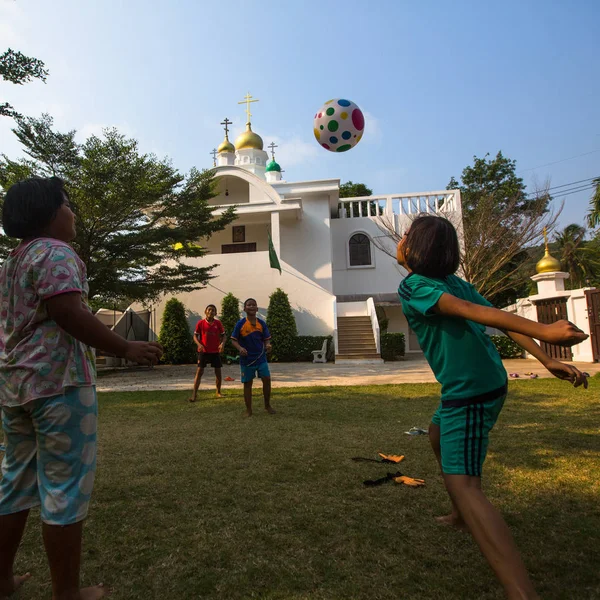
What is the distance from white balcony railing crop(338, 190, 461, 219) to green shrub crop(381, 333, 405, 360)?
671 centimetres

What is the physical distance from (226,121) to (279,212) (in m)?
9.19

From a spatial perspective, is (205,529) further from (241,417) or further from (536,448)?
(241,417)

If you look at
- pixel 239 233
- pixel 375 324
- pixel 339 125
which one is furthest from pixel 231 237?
pixel 339 125

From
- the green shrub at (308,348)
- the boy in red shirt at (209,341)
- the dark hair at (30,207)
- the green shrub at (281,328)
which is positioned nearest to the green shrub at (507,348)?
the green shrub at (308,348)

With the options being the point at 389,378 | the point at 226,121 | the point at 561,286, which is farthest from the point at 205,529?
the point at 226,121

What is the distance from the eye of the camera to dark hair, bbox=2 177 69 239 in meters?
1.97

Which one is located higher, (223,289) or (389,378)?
(223,289)

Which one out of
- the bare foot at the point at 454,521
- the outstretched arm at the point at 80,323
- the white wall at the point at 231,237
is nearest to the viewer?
the outstretched arm at the point at 80,323

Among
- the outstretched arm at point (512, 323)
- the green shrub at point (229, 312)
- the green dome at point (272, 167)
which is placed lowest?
the outstretched arm at point (512, 323)

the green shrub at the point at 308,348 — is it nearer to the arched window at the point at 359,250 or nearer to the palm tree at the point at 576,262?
the arched window at the point at 359,250

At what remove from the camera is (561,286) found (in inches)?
585

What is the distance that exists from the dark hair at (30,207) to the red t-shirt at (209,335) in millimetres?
6644

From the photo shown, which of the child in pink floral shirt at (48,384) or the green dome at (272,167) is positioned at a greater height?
the green dome at (272,167)

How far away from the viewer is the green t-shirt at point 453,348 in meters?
1.95
